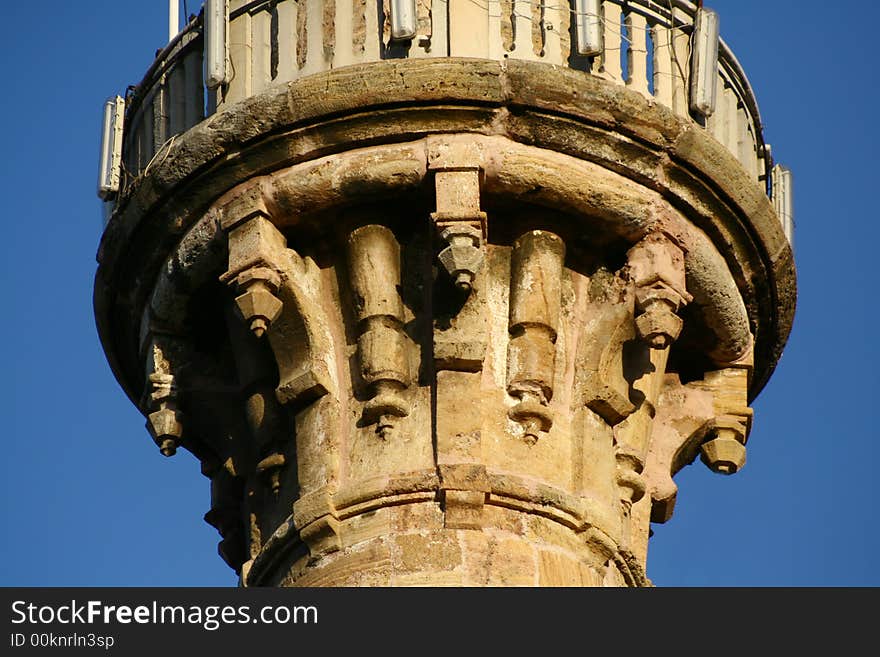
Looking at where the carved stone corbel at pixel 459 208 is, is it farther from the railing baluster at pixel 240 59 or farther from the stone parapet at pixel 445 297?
the railing baluster at pixel 240 59

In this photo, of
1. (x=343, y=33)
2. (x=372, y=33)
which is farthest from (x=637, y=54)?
(x=343, y=33)

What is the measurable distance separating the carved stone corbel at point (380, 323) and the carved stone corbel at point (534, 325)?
0.50 meters

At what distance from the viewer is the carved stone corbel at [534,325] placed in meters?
16.6

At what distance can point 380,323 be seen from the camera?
16703 mm

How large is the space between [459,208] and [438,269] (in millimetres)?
308

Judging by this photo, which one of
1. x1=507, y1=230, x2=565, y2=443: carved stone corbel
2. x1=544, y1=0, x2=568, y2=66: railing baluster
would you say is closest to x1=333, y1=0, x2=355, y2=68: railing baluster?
x1=544, y1=0, x2=568, y2=66: railing baluster

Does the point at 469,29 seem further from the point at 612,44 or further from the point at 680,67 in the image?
the point at 680,67

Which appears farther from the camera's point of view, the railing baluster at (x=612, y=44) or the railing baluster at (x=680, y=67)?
the railing baluster at (x=680, y=67)

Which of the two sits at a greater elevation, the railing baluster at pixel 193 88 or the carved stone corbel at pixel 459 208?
the railing baluster at pixel 193 88

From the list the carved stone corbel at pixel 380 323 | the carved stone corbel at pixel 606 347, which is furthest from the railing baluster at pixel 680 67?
the carved stone corbel at pixel 380 323

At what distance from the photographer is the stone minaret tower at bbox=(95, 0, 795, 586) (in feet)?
53.8

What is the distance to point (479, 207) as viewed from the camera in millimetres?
16625
